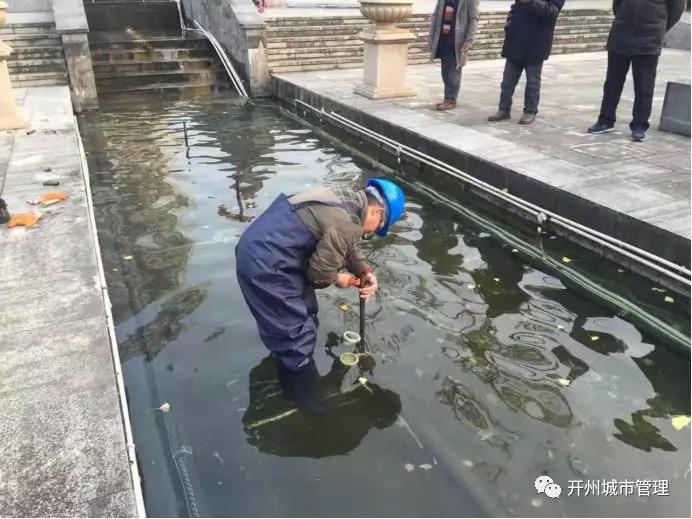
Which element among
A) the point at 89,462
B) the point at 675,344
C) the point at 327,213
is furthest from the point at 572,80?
the point at 89,462

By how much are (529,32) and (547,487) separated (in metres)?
5.96

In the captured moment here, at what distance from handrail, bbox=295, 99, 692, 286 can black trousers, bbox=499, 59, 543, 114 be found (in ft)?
5.13

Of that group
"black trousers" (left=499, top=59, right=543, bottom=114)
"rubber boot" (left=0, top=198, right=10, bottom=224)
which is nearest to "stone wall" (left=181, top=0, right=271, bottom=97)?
"black trousers" (left=499, top=59, right=543, bottom=114)

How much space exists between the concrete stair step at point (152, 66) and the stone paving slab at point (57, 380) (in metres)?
7.66

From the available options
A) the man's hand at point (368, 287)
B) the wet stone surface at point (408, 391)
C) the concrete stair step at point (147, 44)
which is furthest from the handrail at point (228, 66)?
the man's hand at point (368, 287)

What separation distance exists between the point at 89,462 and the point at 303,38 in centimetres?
1129

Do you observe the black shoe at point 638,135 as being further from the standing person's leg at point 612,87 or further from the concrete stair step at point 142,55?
the concrete stair step at point 142,55

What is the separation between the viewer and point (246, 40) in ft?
38.0

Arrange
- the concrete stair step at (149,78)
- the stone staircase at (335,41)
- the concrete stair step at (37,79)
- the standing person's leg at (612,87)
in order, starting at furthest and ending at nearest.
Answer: the stone staircase at (335,41), the concrete stair step at (149,78), the concrete stair step at (37,79), the standing person's leg at (612,87)

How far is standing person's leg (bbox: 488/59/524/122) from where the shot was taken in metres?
7.55

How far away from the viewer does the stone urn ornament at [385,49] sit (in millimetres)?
8844

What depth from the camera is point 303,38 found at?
40.6 feet

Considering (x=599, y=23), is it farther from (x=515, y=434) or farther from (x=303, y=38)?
(x=515, y=434)

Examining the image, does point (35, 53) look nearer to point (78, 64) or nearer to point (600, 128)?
point (78, 64)
